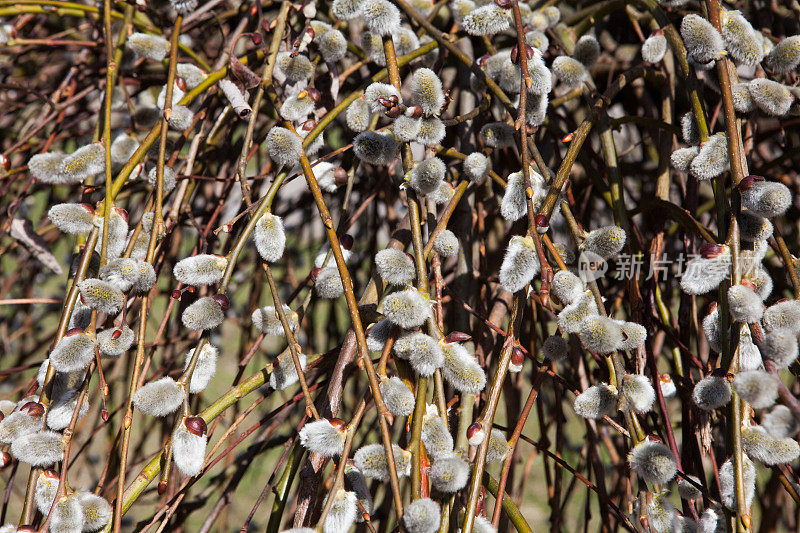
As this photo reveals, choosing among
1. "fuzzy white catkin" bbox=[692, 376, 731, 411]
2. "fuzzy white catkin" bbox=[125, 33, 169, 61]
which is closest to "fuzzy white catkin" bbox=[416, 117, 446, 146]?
"fuzzy white catkin" bbox=[692, 376, 731, 411]

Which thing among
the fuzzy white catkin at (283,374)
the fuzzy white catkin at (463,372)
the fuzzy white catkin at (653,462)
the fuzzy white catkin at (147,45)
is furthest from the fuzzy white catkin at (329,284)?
the fuzzy white catkin at (147,45)

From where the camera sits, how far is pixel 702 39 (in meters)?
0.81

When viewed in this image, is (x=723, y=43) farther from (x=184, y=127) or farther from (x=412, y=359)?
(x=184, y=127)

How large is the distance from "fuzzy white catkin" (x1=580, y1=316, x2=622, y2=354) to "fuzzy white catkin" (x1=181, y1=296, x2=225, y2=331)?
435mm

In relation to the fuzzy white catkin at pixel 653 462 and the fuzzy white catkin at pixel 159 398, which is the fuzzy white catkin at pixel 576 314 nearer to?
the fuzzy white catkin at pixel 653 462

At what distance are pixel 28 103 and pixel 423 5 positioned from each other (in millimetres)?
1068

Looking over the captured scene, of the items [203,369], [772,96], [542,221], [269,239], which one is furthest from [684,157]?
[203,369]

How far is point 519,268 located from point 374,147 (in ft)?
0.84

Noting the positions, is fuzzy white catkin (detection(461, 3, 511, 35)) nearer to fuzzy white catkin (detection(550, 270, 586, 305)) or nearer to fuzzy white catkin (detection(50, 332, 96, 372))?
fuzzy white catkin (detection(550, 270, 586, 305))

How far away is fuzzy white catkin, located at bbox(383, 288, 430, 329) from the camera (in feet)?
2.19

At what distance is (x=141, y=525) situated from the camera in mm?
961

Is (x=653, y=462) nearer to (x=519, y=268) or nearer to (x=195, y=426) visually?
(x=519, y=268)

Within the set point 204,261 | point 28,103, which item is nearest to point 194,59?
point 204,261

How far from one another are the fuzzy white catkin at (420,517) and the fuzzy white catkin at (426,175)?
38cm
